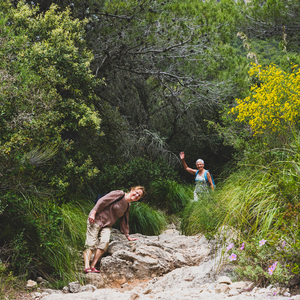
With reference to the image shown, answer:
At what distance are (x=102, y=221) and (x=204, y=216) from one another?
61.1 inches

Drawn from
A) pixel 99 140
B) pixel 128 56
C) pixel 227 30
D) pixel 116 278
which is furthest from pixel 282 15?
pixel 116 278

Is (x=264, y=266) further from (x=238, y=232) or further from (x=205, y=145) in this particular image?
(x=205, y=145)

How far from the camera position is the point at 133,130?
31.0 feet

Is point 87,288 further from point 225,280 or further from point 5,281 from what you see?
point 225,280

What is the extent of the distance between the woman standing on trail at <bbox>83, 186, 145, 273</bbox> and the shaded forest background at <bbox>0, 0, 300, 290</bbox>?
0.21 m

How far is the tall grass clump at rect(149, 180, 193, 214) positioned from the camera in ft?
27.8

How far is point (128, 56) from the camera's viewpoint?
28.5ft

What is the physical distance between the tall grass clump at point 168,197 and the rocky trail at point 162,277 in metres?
2.81

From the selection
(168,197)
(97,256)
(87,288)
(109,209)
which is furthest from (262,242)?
(168,197)

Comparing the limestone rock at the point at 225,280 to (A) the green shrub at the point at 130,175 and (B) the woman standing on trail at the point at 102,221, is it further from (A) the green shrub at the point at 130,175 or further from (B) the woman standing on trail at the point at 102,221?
(A) the green shrub at the point at 130,175

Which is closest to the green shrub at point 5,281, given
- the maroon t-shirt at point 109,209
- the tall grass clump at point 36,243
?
the tall grass clump at point 36,243

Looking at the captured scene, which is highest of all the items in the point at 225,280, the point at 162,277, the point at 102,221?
the point at 102,221

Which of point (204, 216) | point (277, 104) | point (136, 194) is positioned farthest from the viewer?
point (277, 104)

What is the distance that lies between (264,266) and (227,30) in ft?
29.1
